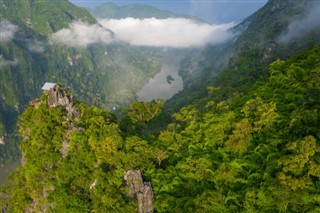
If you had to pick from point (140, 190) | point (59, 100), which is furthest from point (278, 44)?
point (140, 190)

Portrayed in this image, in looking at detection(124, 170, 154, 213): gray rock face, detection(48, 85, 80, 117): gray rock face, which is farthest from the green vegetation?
detection(48, 85, 80, 117): gray rock face

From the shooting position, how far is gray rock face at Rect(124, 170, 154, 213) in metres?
56.0

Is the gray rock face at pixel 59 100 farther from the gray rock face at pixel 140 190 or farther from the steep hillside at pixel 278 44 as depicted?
the steep hillside at pixel 278 44

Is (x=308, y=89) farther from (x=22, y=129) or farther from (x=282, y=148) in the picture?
(x=22, y=129)

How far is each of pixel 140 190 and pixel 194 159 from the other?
941 centimetres

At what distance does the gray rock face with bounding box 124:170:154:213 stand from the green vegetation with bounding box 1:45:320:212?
118 cm

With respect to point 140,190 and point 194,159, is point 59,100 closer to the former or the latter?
point 140,190

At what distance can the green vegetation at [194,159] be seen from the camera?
4828cm

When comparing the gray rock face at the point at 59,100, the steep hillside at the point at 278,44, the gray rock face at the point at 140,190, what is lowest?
the gray rock face at the point at 140,190

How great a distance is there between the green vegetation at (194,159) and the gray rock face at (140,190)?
118cm

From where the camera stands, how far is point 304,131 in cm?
5462

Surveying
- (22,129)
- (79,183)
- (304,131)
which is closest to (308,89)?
(304,131)

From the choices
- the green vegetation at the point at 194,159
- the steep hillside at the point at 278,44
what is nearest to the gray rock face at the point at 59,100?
the green vegetation at the point at 194,159

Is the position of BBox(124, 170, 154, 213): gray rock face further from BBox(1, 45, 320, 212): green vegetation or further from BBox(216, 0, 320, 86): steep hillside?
BBox(216, 0, 320, 86): steep hillside
